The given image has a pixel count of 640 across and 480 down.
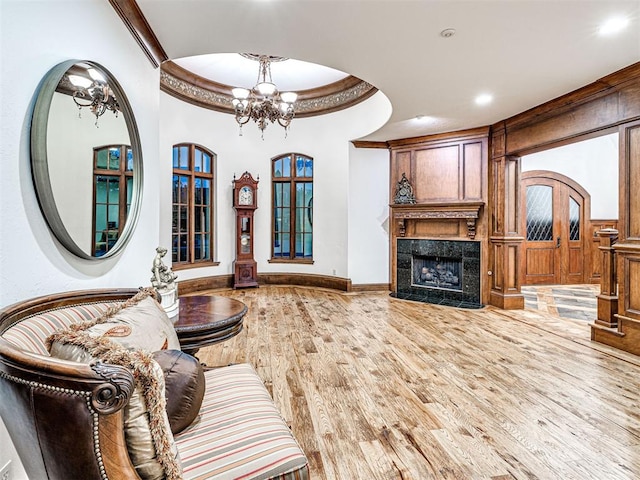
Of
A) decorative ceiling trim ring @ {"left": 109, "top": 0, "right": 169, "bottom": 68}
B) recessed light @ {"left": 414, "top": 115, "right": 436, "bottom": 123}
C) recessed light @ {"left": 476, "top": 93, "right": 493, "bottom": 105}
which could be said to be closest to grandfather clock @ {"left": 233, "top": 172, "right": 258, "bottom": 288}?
recessed light @ {"left": 414, "top": 115, "right": 436, "bottom": 123}

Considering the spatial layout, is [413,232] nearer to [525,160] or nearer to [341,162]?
[341,162]

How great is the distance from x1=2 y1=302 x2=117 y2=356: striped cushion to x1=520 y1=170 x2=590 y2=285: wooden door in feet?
24.6


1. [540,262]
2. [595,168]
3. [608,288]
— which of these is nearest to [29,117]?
[608,288]

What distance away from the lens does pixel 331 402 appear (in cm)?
241

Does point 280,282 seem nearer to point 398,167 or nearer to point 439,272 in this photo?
point 439,272

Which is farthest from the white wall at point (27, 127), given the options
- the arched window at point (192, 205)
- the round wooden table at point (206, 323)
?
the arched window at point (192, 205)

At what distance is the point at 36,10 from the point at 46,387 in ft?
5.24

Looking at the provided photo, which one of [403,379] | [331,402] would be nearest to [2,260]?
[331,402]

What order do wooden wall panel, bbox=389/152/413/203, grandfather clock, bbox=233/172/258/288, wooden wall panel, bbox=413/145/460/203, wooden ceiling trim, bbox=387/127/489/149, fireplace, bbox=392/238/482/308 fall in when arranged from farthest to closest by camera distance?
1. grandfather clock, bbox=233/172/258/288
2. wooden wall panel, bbox=389/152/413/203
3. wooden wall panel, bbox=413/145/460/203
4. fireplace, bbox=392/238/482/308
5. wooden ceiling trim, bbox=387/127/489/149

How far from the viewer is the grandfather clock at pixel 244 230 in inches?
254

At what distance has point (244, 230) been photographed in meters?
6.62

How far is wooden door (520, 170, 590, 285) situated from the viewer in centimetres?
698

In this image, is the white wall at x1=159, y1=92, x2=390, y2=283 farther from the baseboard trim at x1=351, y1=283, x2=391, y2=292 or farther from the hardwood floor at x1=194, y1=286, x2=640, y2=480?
the hardwood floor at x1=194, y1=286, x2=640, y2=480

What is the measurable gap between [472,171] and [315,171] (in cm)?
282
